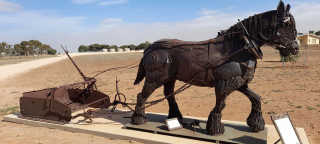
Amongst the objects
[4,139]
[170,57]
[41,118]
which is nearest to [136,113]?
[170,57]

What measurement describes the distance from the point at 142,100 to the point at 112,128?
98cm

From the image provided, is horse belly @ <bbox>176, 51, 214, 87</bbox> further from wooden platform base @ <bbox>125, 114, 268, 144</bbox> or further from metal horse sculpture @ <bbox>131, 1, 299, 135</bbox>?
wooden platform base @ <bbox>125, 114, 268, 144</bbox>

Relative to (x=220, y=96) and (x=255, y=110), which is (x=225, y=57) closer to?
(x=220, y=96)

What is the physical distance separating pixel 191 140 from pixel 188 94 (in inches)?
226

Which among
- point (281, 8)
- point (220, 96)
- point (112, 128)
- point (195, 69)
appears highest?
point (281, 8)

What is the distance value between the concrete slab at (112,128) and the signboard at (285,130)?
84 cm

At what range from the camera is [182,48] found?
4.70 m

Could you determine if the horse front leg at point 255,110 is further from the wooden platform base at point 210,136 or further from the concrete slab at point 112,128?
the concrete slab at point 112,128

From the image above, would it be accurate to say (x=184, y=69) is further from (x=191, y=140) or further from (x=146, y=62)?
(x=191, y=140)

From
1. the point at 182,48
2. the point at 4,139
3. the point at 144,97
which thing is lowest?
the point at 4,139

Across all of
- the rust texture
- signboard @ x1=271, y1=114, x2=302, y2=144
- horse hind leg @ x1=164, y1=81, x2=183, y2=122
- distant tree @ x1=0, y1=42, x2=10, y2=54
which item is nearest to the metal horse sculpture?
horse hind leg @ x1=164, y1=81, x2=183, y2=122

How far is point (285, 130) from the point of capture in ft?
11.8

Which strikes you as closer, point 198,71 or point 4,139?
point 198,71

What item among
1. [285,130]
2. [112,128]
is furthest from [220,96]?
[112,128]
